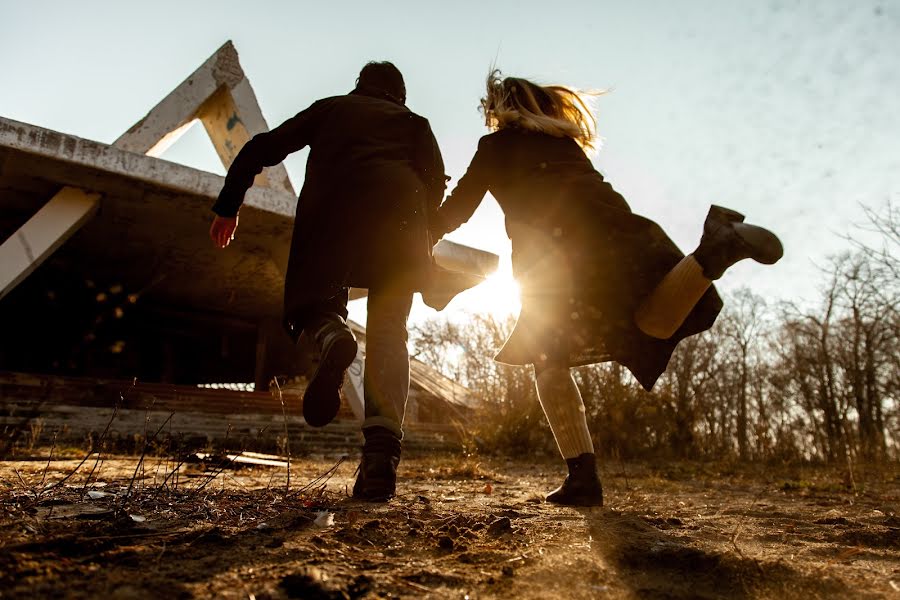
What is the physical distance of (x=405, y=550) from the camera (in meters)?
1.17

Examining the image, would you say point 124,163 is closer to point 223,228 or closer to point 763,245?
point 223,228

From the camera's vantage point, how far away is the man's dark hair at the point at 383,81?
2.82m

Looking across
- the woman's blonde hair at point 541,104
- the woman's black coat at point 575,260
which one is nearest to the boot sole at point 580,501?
the woman's black coat at point 575,260

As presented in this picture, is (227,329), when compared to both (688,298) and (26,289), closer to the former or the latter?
(26,289)

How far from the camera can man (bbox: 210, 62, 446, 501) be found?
204 centimetres

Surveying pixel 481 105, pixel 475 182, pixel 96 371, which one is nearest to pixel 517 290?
pixel 475 182

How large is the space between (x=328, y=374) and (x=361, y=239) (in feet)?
1.95

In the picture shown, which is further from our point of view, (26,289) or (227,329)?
(227,329)

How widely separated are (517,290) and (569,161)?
61 cm

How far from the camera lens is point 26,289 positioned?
10.4 meters

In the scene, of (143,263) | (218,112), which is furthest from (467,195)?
(143,263)

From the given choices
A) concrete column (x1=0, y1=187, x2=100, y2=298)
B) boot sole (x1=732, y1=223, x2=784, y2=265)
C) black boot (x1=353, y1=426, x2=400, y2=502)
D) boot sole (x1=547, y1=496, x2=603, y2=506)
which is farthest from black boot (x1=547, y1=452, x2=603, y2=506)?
concrete column (x1=0, y1=187, x2=100, y2=298)

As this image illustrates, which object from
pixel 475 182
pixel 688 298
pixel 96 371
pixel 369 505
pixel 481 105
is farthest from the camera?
pixel 96 371

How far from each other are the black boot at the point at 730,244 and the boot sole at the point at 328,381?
125cm
